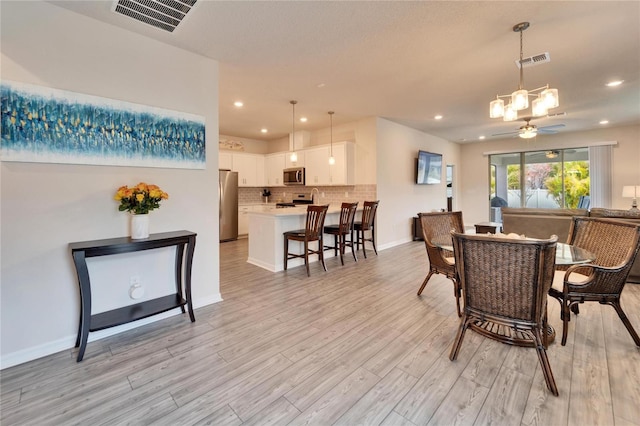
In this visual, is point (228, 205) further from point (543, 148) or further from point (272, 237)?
point (543, 148)

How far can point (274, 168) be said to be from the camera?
7.47m

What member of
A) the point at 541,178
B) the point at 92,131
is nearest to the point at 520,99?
the point at 92,131

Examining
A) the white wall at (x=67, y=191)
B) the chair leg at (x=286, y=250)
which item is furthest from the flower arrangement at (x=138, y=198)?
the chair leg at (x=286, y=250)

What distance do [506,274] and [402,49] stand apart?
241 cm

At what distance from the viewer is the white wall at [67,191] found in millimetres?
2088

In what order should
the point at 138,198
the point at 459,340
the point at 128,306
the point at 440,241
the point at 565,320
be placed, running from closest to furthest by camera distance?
the point at 459,340, the point at 565,320, the point at 138,198, the point at 128,306, the point at 440,241

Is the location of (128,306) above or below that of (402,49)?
below

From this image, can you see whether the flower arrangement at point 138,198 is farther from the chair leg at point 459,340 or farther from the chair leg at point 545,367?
the chair leg at point 545,367

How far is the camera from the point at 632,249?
2.09m

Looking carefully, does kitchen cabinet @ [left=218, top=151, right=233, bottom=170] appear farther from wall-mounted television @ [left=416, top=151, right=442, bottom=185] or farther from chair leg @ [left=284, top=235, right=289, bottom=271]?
wall-mounted television @ [left=416, top=151, right=442, bottom=185]

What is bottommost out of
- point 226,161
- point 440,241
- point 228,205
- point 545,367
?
point 545,367

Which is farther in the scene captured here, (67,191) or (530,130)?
(530,130)

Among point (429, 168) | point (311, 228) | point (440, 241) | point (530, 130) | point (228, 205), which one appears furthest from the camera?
point (429, 168)

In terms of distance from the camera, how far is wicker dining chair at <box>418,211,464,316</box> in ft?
9.36
